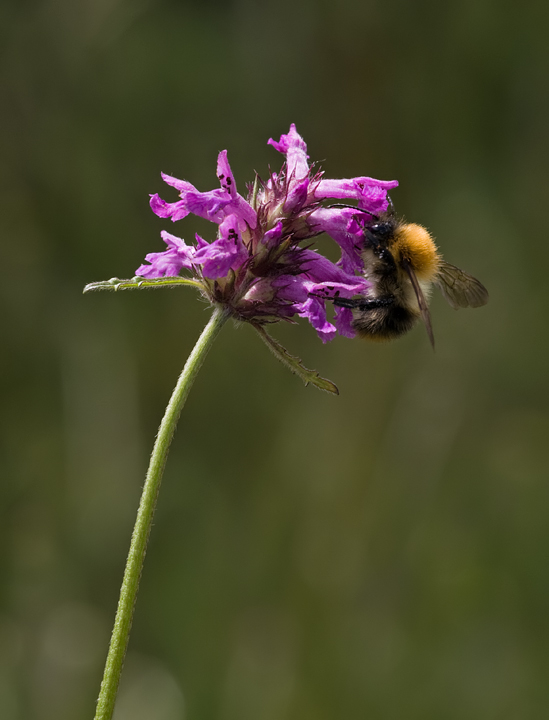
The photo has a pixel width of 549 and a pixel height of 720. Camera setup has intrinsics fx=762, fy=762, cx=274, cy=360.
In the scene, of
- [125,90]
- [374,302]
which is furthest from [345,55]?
[374,302]

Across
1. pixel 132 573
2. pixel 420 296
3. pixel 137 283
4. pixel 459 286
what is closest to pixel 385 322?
pixel 420 296

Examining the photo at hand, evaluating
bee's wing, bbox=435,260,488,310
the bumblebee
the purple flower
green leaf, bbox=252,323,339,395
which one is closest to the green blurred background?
bee's wing, bbox=435,260,488,310

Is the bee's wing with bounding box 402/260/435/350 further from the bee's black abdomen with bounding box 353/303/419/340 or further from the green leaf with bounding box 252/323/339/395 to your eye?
the green leaf with bounding box 252/323/339/395

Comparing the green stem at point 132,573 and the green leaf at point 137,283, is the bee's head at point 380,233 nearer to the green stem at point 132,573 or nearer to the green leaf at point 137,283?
the green leaf at point 137,283

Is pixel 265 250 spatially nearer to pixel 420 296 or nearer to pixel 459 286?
pixel 420 296

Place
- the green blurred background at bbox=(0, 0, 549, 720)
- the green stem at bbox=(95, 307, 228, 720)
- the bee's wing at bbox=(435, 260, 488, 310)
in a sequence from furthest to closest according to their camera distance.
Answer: the green blurred background at bbox=(0, 0, 549, 720) < the bee's wing at bbox=(435, 260, 488, 310) < the green stem at bbox=(95, 307, 228, 720)
